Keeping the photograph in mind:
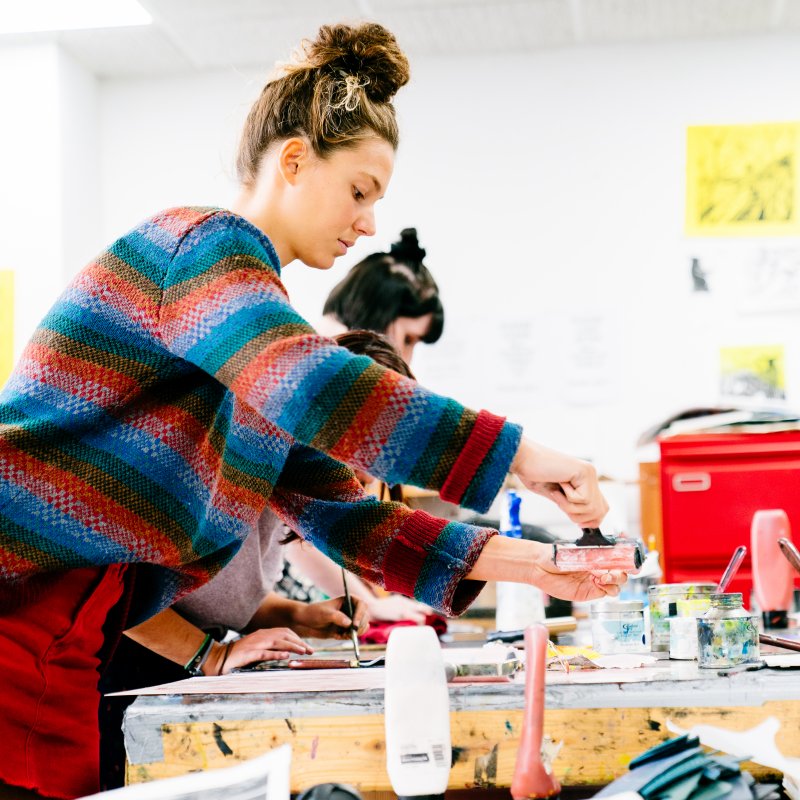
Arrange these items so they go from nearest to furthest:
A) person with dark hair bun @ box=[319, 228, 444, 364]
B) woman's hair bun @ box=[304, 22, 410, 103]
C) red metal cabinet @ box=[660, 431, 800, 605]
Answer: woman's hair bun @ box=[304, 22, 410, 103]
red metal cabinet @ box=[660, 431, 800, 605]
person with dark hair bun @ box=[319, 228, 444, 364]

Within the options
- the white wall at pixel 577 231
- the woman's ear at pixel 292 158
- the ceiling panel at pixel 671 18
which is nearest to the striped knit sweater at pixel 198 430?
the woman's ear at pixel 292 158

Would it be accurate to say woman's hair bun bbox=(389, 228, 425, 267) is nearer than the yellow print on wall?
Yes

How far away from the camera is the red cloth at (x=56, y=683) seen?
95 cm

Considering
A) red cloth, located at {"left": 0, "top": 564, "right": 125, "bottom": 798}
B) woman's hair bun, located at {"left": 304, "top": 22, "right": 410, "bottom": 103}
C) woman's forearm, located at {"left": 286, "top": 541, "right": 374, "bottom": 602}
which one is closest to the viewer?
red cloth, located at {"left": 0, "top": 564, "right": 125, "bottom": 798}

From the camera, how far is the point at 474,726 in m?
0.88

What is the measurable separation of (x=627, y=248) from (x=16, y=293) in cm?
183

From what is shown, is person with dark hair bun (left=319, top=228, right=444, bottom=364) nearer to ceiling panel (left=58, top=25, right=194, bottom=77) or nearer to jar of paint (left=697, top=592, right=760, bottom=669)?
ceiling panel (left=58, top=25, right=194, bottom=77)

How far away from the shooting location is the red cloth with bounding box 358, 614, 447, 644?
1.82 m

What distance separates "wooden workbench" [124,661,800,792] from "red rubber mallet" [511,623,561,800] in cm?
16

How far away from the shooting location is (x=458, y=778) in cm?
87

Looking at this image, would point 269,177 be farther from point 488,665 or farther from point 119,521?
point 488,665

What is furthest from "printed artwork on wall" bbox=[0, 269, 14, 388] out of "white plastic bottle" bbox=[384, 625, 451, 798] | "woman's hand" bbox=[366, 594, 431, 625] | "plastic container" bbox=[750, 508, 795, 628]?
"white plastic bottle" bbox=[384, 625, 451, 798]

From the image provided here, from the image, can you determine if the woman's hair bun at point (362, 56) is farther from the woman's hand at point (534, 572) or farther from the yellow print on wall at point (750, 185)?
the yellow print on wall at point (750, 185)

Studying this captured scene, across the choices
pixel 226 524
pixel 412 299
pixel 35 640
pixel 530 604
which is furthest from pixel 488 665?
pixel 412 299
